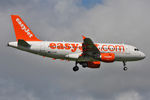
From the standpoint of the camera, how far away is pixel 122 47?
58.9 metres

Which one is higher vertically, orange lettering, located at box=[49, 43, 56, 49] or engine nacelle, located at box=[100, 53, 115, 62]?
orange lettering, located at box=[49, 43, 56, 49]

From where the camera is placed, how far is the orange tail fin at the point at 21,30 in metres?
56.0

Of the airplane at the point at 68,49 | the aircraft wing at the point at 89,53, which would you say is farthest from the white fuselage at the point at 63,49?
the aircraft wing at the point at 89,53

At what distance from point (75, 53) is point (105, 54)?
5.04m

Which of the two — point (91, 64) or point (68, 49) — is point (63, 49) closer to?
point (68, 49)

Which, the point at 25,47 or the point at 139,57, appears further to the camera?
the point at 139,57

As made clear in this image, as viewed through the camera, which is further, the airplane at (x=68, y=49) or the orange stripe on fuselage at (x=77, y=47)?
the orange stripe on fuselage at (x=77, y=47)

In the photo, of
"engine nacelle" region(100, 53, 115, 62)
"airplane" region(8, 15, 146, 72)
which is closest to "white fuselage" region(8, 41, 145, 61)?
"airplane" region(8, 15, 146, 72)

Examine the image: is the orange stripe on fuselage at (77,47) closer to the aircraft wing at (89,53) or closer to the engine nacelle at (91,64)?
the aircraft wing at (89,53)

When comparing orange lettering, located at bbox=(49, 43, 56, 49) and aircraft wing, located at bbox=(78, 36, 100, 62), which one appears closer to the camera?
aircraft wing, located at bbox=(78, 36, 100, 62)

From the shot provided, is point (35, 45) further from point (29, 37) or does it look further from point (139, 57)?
point (139, 57)

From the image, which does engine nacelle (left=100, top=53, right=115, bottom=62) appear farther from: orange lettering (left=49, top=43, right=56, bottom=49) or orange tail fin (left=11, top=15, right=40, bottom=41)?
orange tail fin (left=11, top=15, right=40, bottom=41)

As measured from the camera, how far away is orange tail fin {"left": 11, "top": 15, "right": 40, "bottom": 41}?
56.0m

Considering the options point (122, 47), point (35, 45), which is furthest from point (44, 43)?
point (122, 47)
